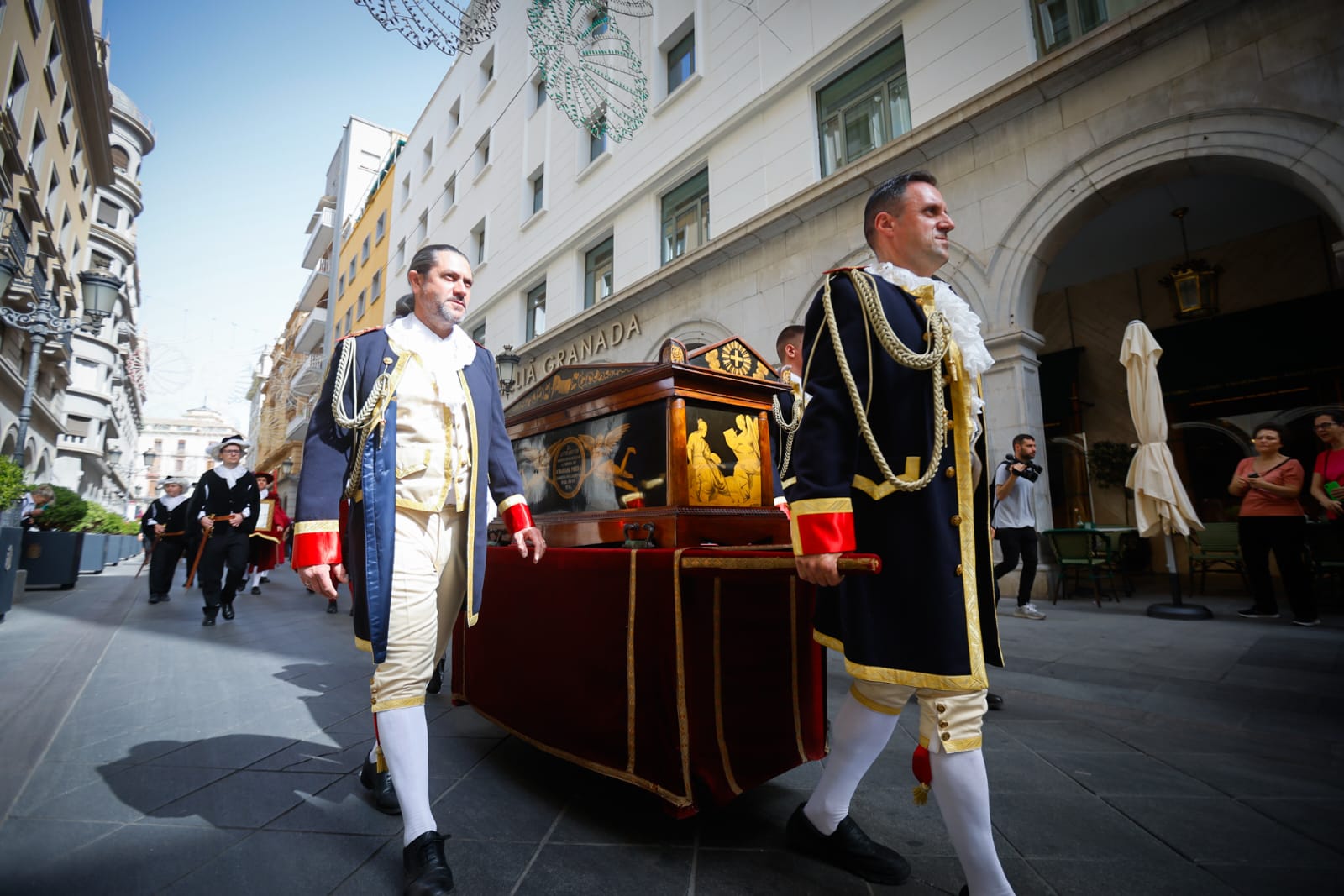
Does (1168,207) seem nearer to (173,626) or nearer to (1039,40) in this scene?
(1039,40)

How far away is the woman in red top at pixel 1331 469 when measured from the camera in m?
5.20

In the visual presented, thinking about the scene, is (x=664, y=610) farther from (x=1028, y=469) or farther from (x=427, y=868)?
(x=1028, y=469)

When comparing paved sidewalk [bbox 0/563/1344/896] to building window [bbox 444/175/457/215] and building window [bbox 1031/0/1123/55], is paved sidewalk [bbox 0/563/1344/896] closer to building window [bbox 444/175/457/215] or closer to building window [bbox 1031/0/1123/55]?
building window [bbox 1031/0/1123/55]

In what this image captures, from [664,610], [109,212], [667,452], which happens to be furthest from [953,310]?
[109,212]

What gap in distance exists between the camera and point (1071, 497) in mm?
10523

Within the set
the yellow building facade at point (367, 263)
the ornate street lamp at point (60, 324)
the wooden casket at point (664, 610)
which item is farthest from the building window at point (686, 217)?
the yellow building facade at point (367, 263)

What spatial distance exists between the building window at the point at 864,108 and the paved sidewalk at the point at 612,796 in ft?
23.3

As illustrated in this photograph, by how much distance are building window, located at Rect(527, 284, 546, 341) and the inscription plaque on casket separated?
38.0 ft

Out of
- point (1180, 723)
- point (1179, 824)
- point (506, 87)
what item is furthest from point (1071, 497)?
point (506, 87)

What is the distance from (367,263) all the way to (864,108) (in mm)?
23968

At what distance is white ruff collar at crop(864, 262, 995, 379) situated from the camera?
167cm

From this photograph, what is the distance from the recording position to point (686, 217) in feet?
36.2

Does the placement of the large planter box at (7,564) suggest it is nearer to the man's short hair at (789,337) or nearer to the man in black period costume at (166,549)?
the man in black period costume at (166,549)

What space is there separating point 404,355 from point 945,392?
1.68 meters
